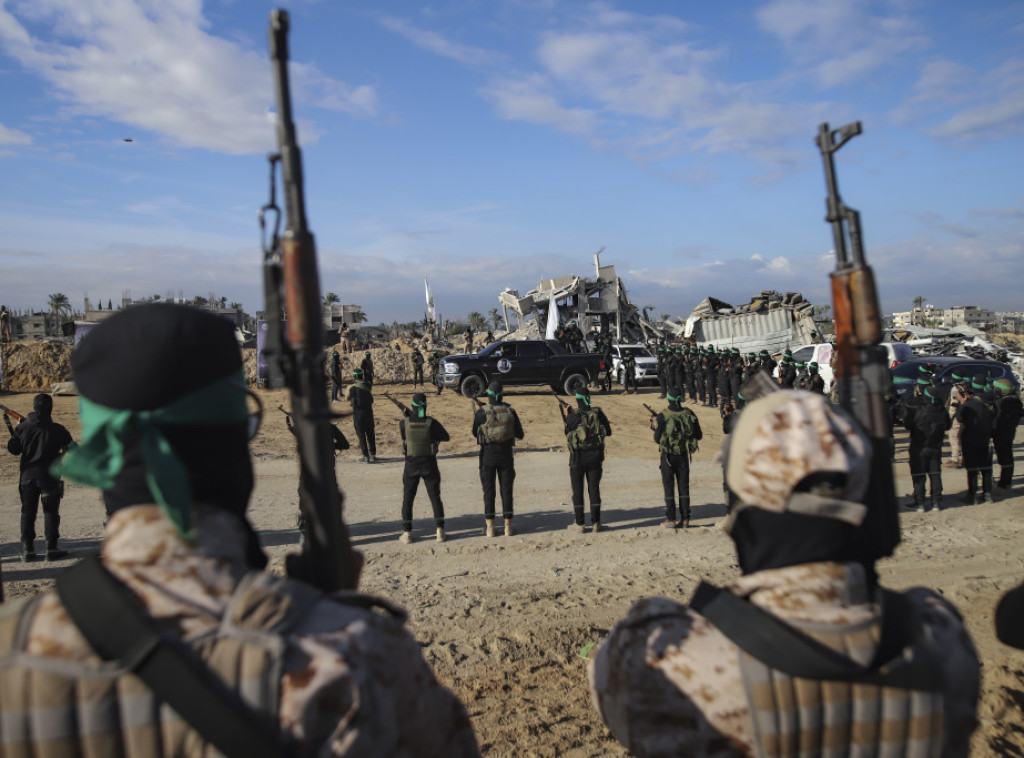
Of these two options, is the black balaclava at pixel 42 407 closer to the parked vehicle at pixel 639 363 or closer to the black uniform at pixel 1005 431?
the black uniform at pixel 1005 431

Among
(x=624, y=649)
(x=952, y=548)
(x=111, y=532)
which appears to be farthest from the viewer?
(x=952, y=548)

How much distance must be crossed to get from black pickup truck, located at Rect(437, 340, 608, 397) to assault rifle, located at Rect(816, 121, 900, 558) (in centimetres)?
2029

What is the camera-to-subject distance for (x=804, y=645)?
170 centimetres

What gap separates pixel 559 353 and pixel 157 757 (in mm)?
23299

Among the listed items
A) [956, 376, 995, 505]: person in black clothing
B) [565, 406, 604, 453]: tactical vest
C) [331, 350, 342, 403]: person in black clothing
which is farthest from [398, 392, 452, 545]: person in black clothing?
[331, 350, 342, 403]: person in black clothing

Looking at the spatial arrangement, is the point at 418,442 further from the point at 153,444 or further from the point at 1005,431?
the point at 1005,431

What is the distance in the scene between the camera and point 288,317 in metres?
1.99

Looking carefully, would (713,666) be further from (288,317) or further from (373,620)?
(288,317)

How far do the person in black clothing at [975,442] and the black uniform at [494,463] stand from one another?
272 inches

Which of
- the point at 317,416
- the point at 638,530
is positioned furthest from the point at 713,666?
the point at 638,530

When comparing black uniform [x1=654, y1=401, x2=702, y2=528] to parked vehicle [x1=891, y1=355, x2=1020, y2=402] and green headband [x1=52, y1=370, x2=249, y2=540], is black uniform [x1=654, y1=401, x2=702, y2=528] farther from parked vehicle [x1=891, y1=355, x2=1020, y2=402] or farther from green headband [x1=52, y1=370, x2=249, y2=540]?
parked vehicle [x1=891, y1=355, x2=1020, y2=402]

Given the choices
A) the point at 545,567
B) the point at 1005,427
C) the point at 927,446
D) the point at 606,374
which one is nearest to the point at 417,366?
the point at 606,374

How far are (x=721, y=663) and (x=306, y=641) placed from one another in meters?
1.04

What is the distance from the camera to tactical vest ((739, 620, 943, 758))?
1.75 meters
